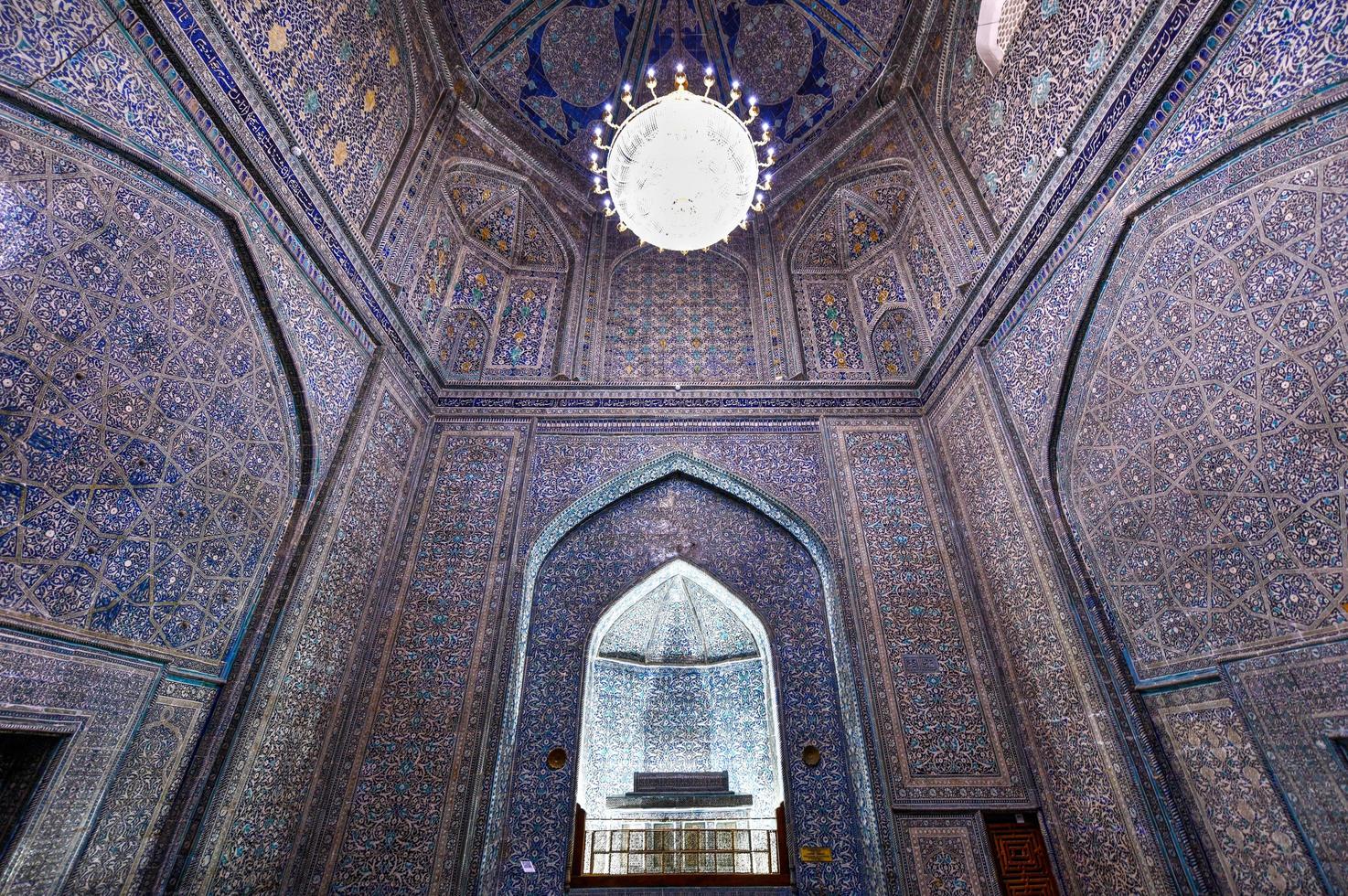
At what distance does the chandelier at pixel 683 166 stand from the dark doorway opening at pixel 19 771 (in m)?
4.40

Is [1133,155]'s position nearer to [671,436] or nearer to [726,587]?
[671,436]

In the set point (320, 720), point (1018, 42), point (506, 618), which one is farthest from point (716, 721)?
point (1018, 42)

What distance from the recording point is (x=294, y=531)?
3717mm

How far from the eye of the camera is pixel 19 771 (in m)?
2.46

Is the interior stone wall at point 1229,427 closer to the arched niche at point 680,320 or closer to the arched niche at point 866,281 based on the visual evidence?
the arched niche at point 866,281

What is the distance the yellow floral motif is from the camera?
141 inches

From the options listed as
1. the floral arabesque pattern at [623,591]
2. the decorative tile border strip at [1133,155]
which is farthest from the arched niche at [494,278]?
the decorative tile border strip at [1133,155]

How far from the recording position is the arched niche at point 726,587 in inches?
154

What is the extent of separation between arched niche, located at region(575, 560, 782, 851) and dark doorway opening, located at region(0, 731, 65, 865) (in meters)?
4.62

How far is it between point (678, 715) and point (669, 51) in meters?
7.92

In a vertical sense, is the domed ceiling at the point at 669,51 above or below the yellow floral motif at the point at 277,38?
above

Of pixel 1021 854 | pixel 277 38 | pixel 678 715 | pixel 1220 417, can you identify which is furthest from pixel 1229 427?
pixel 678 715

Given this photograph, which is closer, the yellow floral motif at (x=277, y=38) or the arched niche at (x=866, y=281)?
the yellow floral motif at (x=277, y=38)

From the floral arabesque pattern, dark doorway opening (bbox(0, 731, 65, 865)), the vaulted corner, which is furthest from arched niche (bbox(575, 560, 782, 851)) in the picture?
dark doorway opening (bbox(0, 731, 65, 865))
